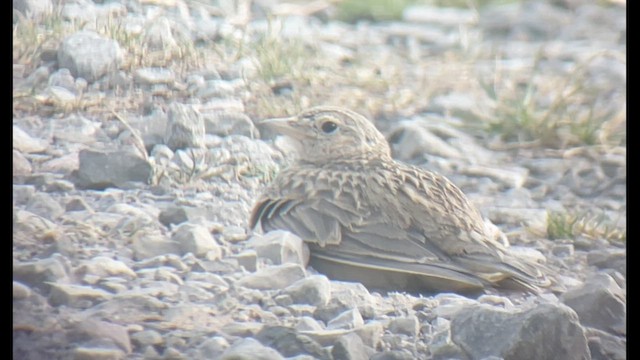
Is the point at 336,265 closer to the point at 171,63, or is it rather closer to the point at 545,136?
the point at 171,63

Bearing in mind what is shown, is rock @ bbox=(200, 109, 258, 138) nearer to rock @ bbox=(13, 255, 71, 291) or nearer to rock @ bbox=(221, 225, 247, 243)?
rock @ bbox=(221, 225, 247, 243)

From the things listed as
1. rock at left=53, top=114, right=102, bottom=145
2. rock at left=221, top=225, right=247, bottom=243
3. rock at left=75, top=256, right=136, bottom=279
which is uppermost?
rock at left=53, top=114, right=102, bottom=145

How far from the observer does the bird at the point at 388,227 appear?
422 centimetres

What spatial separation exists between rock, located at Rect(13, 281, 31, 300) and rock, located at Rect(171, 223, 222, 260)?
540mm

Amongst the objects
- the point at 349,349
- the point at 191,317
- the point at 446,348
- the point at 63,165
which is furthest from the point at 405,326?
the point at 63,165

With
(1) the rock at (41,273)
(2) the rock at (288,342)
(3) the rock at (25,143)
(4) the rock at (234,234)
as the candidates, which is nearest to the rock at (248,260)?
(4) the rock at (234,234)

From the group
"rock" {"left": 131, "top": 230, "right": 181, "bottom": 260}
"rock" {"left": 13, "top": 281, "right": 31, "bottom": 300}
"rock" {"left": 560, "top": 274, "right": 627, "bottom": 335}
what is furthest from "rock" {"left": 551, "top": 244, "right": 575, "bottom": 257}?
"rock" {"left": 13, "top": 281, "right": 31, "bottom": 300}

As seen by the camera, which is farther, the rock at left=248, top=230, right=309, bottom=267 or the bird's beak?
the bird's beak

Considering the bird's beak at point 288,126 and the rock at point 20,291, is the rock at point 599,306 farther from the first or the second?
the rock at point 20,291

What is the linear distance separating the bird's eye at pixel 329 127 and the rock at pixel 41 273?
138 cm

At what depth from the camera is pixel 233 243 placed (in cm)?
429

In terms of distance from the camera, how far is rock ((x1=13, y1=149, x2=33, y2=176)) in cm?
425

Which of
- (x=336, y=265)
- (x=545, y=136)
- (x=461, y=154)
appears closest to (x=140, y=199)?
(x=336, y=265)

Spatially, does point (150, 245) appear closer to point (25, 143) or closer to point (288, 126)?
point (25, 143)
